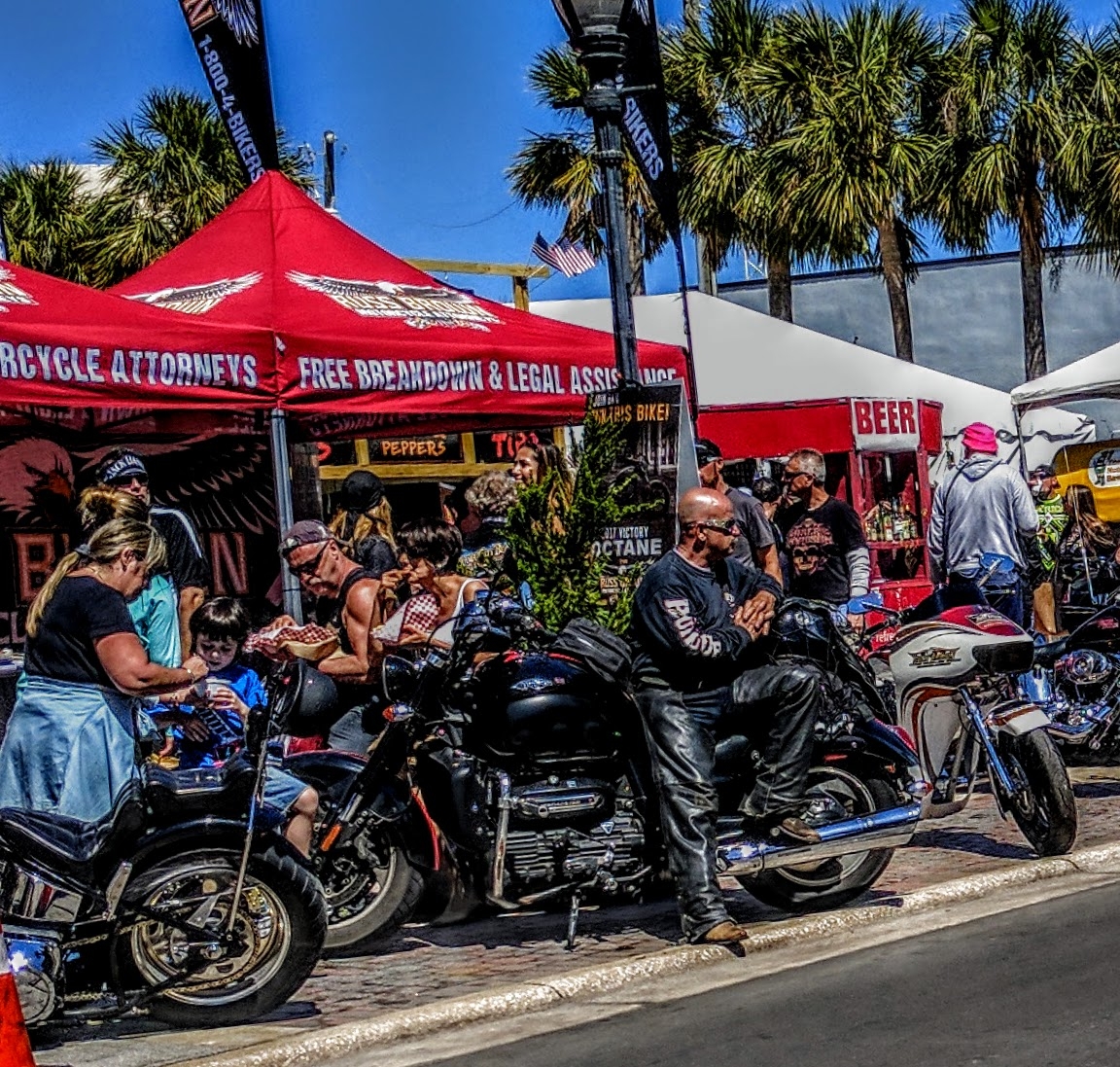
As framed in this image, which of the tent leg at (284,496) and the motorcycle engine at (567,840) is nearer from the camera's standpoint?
the motorcycle engine at (567,840)

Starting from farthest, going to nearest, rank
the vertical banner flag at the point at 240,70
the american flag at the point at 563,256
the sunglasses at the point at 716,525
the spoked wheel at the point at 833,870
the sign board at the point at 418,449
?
1. the american flag at the point at 563,256
2. the sign board at the point at 418,449
3. the vertical banner flag at the point at 240,70
4. the spoked wheel at the point at 833,870
5. the sunglasses at the point at 716,525

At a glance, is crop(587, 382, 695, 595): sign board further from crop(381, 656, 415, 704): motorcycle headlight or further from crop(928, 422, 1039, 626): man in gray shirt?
crop(928, 422, 1039, 626): man in gray shirt

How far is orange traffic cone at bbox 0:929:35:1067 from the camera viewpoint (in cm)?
469

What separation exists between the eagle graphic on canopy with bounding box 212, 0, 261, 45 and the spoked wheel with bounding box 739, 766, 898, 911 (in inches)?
248

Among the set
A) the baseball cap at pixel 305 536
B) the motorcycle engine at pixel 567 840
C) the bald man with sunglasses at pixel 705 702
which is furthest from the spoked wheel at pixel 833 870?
the baseball cap at pixel 305 536


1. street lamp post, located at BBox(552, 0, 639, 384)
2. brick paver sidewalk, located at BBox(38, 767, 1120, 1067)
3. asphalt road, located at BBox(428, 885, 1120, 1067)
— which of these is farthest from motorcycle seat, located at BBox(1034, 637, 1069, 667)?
asphalt road, located at BBox(428, 885, 1120, 1067)

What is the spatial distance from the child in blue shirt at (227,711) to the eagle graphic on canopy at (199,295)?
2728 mm

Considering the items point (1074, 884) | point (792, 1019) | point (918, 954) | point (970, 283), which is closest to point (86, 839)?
point (792, 1019)

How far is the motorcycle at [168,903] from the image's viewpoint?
230 inches

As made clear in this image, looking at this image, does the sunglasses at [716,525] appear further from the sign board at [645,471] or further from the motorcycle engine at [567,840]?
the sign board at [645,471]

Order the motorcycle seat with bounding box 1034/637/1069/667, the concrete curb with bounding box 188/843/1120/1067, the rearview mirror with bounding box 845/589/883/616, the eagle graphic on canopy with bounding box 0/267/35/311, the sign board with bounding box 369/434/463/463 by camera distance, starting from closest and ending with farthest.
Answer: the concrete curb with bounding box 188/843/1120/1067
the rearview mirror with bounding box 845/589/883/616
the eagle graphic on canopy with bounding box 0/267/35/311
the motorcycle seat with bounding box 1034/637/1069/667
the sign board with bounding box 369/434/463/463

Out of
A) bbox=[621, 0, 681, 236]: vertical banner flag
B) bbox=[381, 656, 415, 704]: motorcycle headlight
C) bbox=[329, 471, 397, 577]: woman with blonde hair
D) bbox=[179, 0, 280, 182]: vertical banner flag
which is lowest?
bbox=[381, 656, 415, 704]: motorcycle headlight

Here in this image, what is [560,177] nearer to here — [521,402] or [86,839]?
[521,402]

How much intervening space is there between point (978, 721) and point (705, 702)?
1511 mm
